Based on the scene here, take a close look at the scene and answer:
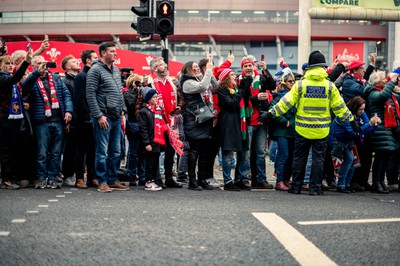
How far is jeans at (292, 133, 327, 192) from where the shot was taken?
9.30m

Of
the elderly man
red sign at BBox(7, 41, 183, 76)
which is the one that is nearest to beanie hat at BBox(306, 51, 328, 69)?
the elderly man

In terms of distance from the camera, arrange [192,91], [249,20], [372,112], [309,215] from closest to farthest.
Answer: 1. [309,215]
2. [192,91]
3. [372,112]
4. [249,20]

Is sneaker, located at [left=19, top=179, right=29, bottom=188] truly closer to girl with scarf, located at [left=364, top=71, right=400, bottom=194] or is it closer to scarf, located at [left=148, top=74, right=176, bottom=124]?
scarf, located at [left=148, top=74, right=176, bottom=124]

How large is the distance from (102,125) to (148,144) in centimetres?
79

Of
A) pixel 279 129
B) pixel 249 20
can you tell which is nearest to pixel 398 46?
pixel 249 20

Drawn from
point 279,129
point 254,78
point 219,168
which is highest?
point 254,78

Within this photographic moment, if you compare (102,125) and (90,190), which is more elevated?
(102,125)

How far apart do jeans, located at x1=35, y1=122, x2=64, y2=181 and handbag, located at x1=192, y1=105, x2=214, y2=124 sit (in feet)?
6.54

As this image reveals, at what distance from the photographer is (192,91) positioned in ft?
31.5

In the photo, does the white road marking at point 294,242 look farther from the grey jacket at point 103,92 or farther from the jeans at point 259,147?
the jeans at point 259,147

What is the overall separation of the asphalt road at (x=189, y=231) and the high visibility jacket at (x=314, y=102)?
118 centimetres

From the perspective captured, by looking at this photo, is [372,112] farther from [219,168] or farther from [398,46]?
[398,46]

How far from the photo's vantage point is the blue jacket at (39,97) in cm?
915

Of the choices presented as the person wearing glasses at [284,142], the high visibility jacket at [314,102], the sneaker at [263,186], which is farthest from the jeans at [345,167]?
the sneaker at [263,186]
